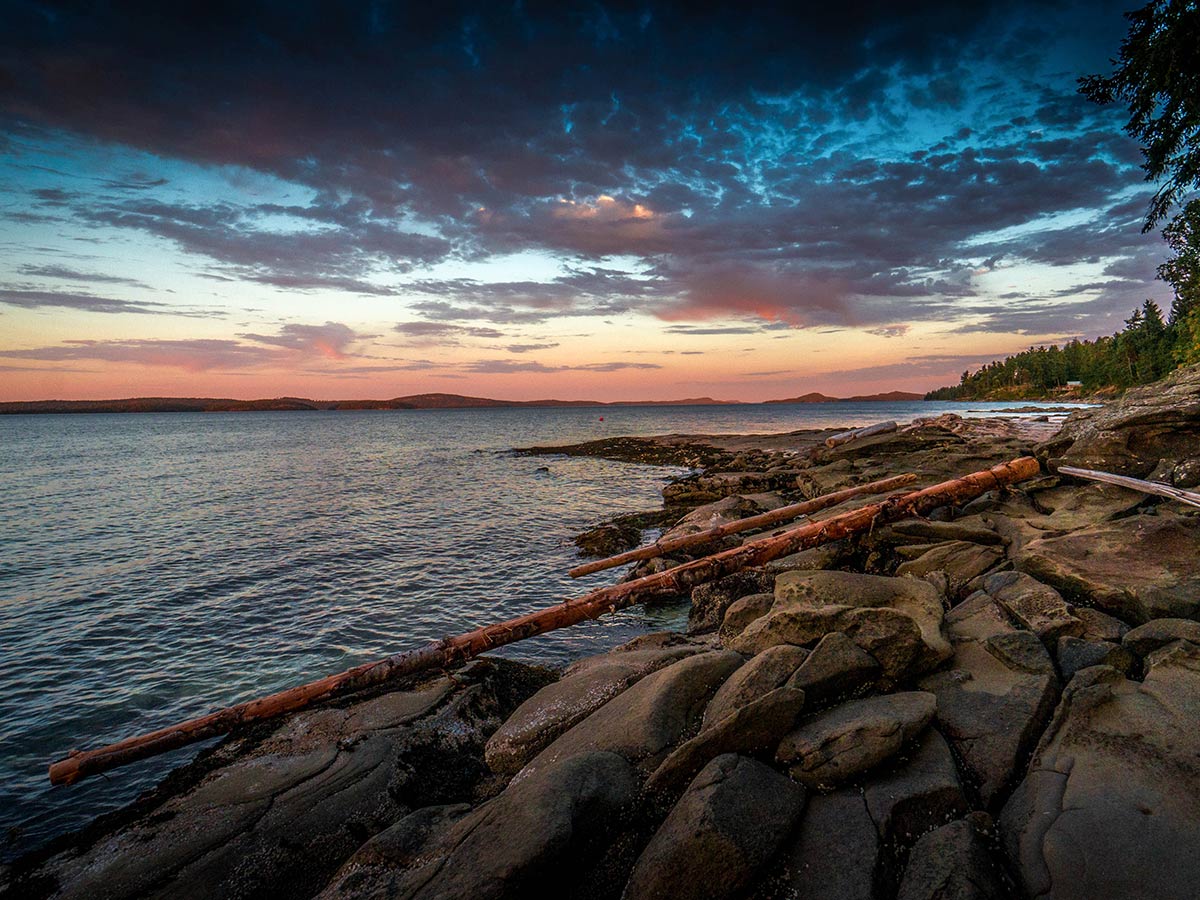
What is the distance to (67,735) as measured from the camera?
970 cm

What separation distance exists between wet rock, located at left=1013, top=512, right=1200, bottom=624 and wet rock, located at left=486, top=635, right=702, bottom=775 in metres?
5.87

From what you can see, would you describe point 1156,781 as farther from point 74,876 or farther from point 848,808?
point 74,876

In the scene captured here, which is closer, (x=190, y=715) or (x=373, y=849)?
(x=373, y=849)

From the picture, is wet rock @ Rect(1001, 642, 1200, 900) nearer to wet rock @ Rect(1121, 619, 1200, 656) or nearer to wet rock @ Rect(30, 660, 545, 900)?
wet rock @ Rect(1121, 619, 1200, 656)

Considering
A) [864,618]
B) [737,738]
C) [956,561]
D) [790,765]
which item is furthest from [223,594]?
[956,561]

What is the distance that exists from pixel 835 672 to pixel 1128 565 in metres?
5.73

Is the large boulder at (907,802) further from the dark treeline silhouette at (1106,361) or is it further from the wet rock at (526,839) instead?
the dark treeline silhouette at (1106,361)

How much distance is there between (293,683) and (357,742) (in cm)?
435

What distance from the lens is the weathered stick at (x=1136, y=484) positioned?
9.05 meters

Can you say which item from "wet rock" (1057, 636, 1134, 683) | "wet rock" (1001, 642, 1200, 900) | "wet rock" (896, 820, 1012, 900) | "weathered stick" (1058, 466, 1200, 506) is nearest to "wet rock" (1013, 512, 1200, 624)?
"weathered stick" (1058, 466, 1200, 506)

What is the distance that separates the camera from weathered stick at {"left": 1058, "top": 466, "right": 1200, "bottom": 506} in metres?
9.05

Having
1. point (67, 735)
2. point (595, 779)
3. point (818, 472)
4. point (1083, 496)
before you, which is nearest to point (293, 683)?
point (67, 735)

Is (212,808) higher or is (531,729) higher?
(531,729)

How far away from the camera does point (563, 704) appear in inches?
316
